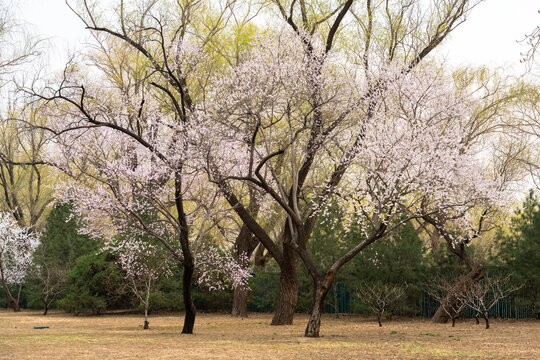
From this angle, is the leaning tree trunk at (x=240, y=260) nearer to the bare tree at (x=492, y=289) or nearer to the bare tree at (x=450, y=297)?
the bare tree at (x=450, y=297)

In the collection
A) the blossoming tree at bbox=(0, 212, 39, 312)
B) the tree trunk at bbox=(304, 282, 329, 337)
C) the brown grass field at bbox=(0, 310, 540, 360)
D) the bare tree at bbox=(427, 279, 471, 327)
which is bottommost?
the brown grass field at bbox=(0, 310, 540, 360)

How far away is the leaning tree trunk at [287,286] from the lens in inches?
571

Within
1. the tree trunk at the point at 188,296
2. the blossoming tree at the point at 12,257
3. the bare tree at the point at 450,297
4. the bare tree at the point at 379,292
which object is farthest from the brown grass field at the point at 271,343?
the blossoming tree at the point at 12,257

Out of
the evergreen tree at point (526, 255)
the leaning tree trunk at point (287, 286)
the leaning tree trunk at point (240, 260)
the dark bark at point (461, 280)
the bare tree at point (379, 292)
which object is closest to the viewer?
the leaning tree trunk at point (287, 286)

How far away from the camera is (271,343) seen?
1032cm

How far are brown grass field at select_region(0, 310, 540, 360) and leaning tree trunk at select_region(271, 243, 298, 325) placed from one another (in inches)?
20.3

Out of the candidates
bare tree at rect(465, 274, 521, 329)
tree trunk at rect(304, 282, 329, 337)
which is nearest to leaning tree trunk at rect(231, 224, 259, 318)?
bare tree at rect(465, 274, 521, 329)

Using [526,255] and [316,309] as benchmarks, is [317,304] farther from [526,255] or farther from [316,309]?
[526,255]

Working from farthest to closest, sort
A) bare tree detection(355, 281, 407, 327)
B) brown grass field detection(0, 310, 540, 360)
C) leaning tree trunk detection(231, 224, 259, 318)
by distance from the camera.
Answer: leaning tree trunk detection(231, 224, 259, 318)
bare tree detection(355, 281, 407, 327)
brown grass field detection(0, 310, 540, 360)

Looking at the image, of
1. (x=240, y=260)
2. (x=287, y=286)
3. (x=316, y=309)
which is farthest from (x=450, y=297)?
(x=240, y=260)

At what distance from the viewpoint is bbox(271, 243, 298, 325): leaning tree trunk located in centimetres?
1451

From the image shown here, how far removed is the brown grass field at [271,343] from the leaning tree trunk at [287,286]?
515mm

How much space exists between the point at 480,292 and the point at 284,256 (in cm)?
486

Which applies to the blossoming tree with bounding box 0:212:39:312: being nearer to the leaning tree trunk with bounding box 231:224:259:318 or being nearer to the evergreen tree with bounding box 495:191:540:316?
the leaning tree trunk with bounding box 231:224:259:318
